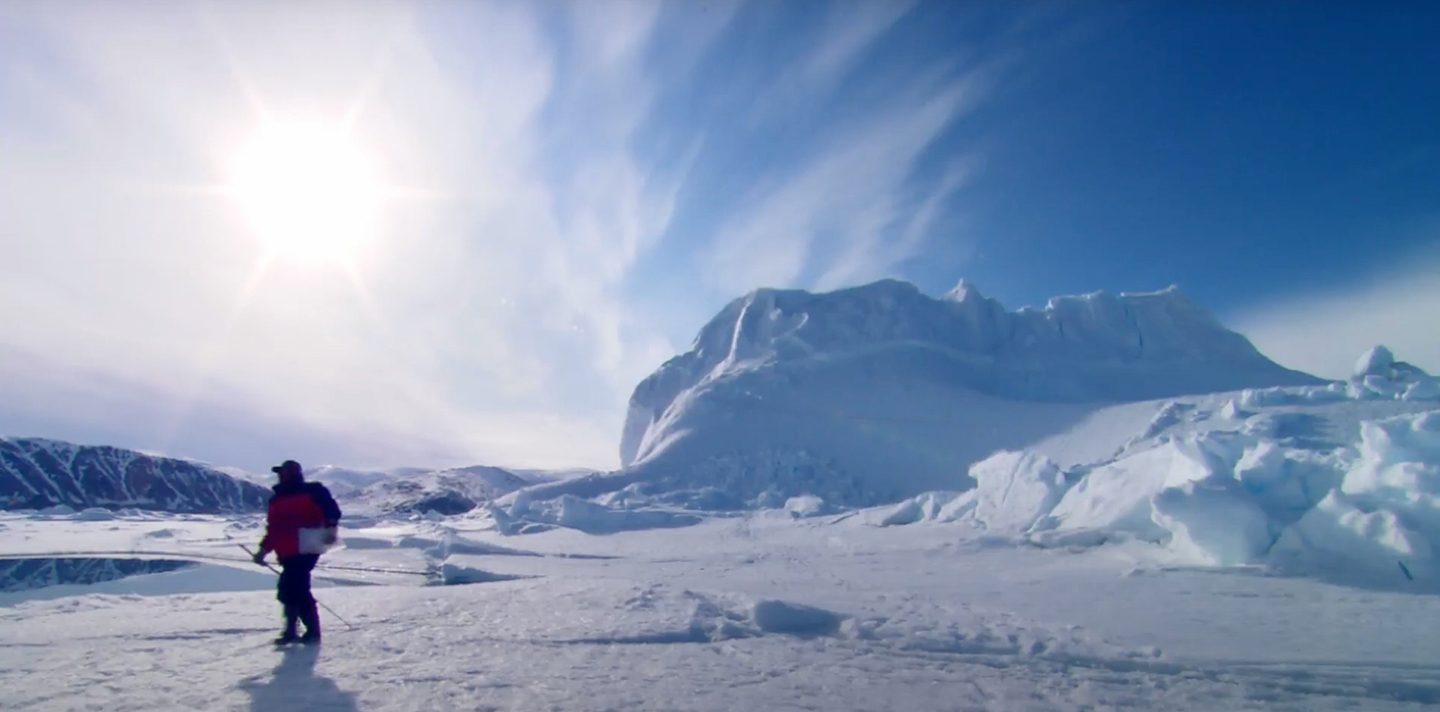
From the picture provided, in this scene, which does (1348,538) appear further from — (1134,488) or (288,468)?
(288,468)

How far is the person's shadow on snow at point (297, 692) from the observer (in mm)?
3117

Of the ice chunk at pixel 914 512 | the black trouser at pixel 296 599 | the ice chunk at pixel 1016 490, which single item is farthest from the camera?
the ice chunk at pixel 914 512

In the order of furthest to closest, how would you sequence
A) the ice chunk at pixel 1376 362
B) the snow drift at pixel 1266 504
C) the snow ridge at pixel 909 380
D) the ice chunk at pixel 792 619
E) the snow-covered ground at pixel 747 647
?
the snow ridge at pixel 909 380 < the ice chunk at pixel 1376 362 < the snow drift at pixel 1266 504 < the ice chunk at pixel 792 619 < the snow-covered ground at pixel 747 647

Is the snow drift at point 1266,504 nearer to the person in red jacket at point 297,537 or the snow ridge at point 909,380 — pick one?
the person in red jacket at point 297,537

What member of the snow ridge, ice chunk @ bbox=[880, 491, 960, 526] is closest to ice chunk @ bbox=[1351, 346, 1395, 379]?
the snow ridge

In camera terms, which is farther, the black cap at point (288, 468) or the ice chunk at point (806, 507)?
the ice chunk at point (806, 507)

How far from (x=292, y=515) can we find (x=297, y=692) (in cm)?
174

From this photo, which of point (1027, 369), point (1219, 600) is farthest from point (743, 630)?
point (1027, 369)

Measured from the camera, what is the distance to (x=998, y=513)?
570 inches

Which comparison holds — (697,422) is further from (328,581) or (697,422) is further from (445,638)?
(445,638)

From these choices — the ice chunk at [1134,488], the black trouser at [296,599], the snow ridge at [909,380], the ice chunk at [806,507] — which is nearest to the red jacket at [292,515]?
the black trouser at [296,599]

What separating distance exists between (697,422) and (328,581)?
2955 centimetres

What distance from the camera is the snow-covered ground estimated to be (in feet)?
11.3

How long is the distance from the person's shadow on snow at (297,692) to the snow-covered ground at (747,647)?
2 centimetres
